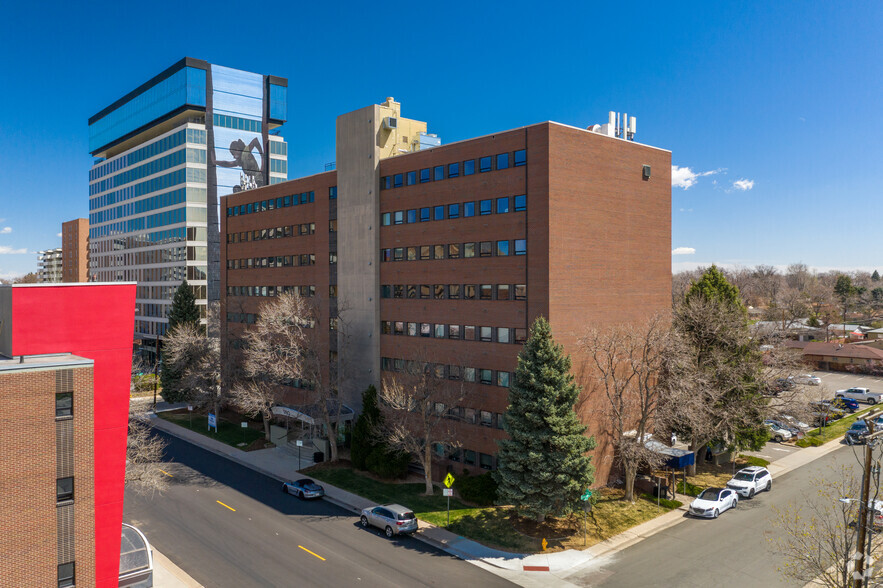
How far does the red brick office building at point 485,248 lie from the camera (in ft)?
115

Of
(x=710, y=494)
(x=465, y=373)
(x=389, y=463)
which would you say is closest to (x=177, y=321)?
(x=389, y=463)

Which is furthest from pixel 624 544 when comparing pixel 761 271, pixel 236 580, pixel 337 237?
pixel 761 271

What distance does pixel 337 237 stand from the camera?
48656 mm

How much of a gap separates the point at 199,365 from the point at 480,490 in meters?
33.4

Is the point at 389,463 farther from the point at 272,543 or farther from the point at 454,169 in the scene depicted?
the point at 454,169

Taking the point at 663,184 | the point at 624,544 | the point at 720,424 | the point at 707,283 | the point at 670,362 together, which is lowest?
the point at 624,544

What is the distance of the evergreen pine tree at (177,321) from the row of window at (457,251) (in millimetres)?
34188

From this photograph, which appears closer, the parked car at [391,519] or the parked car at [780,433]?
the parked car at [391,519]

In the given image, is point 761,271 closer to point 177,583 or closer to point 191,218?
point 191,218

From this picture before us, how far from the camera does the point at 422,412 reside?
36094 millimetres

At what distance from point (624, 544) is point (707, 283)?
22446 mm

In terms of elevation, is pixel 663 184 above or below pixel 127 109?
below

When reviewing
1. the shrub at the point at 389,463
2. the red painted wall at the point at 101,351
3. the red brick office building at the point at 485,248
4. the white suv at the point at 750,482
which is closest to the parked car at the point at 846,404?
the white suv at the point at 750,482

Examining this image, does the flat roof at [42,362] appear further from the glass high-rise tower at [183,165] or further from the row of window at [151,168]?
the row of window at [151,168]
